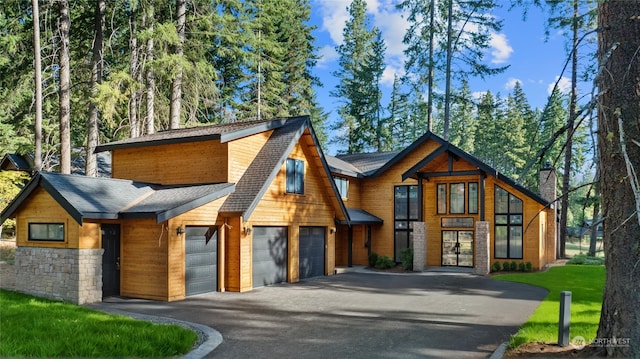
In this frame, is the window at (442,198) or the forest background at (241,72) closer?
the forest background at (241,72)

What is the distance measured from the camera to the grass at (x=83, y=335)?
276 inches

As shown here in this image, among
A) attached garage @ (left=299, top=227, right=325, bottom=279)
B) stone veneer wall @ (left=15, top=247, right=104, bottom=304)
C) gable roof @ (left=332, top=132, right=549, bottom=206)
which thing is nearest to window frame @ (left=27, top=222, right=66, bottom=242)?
stone veneer wall @ (left=15, top=247, right=104, bottom=304)

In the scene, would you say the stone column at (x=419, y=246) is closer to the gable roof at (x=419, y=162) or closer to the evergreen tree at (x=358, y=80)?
the gable roof at (x=419, y=162)

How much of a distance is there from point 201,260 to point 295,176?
5.11 metres

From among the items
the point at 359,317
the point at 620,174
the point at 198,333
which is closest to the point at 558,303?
the point at 359,317

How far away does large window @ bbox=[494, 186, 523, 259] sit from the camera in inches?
852

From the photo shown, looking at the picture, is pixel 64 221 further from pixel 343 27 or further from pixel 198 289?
pixel 343 27

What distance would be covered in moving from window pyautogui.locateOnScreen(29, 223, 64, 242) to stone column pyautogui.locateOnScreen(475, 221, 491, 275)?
1617 centimetres

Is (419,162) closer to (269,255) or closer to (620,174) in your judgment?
(269,255)

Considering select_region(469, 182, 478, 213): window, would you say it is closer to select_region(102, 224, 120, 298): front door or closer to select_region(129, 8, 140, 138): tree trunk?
select_region(102, 224, 120, 298): front door

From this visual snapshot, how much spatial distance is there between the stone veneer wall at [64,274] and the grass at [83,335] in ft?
6.23

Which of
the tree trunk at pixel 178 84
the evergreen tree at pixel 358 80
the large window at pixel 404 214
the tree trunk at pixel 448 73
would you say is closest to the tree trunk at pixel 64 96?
the tree trunk at pixel 178 84

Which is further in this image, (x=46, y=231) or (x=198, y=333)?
(x=46, y=231)

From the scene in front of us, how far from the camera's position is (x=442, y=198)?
2334 cm
